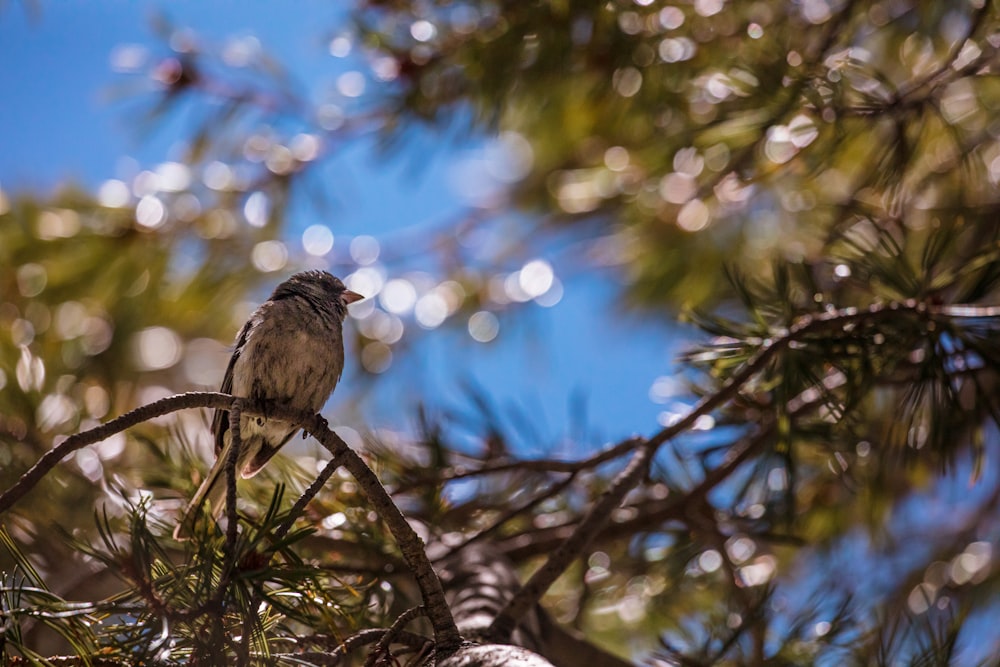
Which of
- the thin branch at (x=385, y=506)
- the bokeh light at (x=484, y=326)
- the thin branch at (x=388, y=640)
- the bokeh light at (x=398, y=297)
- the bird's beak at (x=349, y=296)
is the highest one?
the bokeh light at (x=398, y=297)

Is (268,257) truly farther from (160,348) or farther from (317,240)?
(160,348)

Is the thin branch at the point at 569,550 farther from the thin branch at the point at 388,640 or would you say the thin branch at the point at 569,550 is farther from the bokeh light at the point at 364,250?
the bokeh light at the point at 364,250

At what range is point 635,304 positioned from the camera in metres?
3.96

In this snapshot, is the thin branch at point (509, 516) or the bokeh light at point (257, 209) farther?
the bokeh light at point (257, 209)

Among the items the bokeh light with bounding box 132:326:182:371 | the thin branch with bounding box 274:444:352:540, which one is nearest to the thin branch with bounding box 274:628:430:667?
the thin branch with bounding box 274:444:352:540

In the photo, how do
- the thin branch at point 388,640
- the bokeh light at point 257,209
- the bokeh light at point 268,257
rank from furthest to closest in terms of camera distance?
the bokeh light at point 268,257
the bokeh light at point 257,209
the thin branch at point 388,640

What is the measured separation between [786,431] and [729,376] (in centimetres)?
15

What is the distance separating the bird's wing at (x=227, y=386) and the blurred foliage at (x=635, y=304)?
8cm

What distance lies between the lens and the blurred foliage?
1.77m

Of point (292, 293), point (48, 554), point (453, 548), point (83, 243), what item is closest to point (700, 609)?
point (453, 548)

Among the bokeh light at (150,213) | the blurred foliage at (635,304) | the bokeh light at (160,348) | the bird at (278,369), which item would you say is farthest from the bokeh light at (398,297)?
the bird at (278,369)

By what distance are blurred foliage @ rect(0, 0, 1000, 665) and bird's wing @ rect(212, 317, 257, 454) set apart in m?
0.08

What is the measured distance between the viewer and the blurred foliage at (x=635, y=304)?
1772 mm

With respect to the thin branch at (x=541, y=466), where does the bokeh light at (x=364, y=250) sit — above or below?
above
